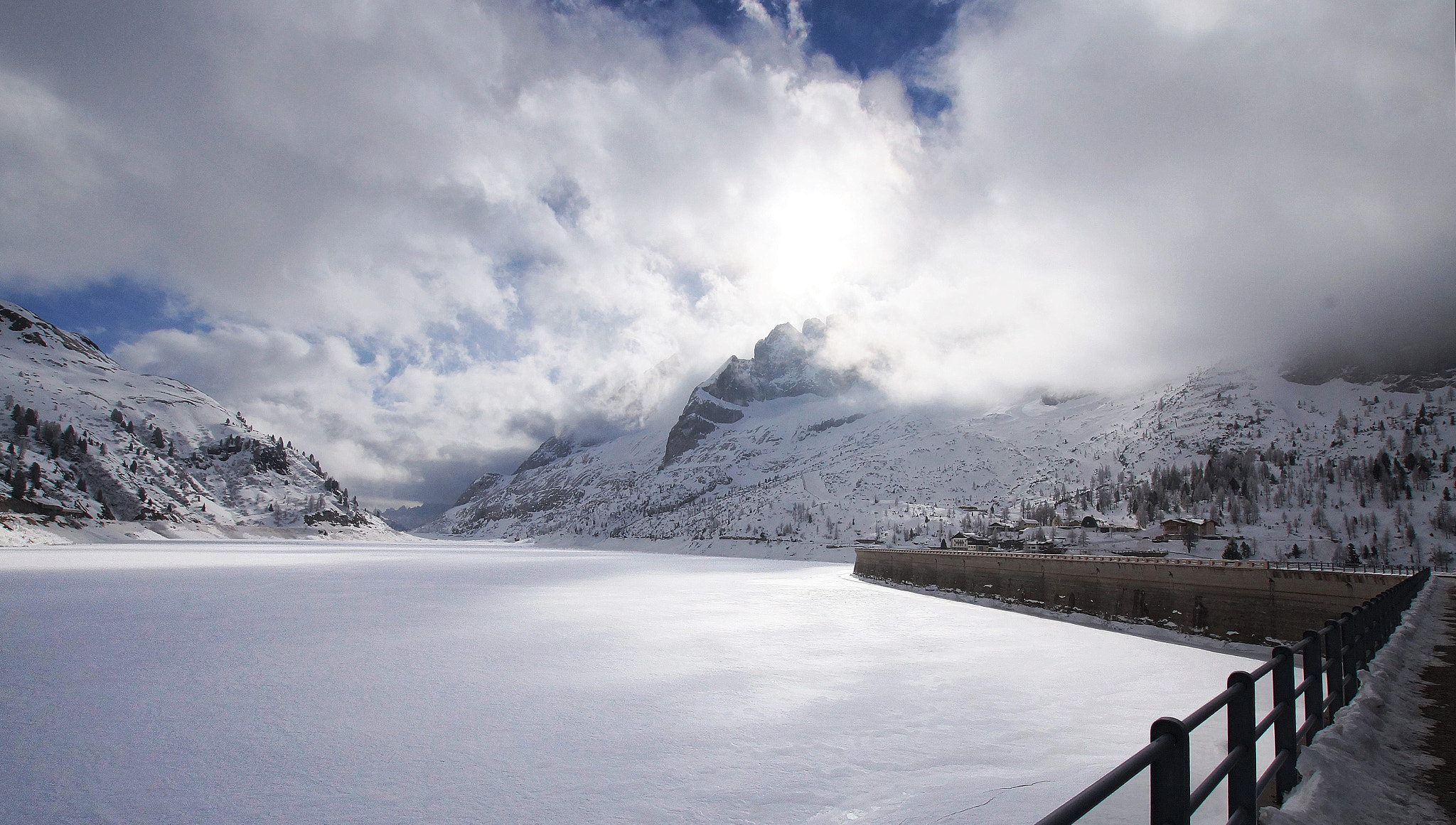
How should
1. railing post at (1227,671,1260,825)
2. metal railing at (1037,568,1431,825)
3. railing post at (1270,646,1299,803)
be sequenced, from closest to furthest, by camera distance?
metal railing at (1037,568,1431,825) → railing post at (1227,671,1260,825) → railing post at (1270,646,1299,803)

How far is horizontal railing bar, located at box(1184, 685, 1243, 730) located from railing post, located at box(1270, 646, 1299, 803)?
36.0 inches

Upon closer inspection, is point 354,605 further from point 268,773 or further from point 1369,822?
point 1369,822

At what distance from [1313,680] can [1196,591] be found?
42473 millimetres

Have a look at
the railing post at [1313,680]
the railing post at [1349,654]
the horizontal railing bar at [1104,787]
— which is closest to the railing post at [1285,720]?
the railing post at [1313,680]

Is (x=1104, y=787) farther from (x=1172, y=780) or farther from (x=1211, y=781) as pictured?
(x=1211, y=781)

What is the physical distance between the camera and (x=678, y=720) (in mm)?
16203

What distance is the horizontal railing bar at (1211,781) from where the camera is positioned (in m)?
3.43

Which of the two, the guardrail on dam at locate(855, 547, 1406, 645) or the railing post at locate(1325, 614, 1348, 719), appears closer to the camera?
the railing post at locate(1325, 614, 1348, 719)

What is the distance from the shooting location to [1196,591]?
1626 inches

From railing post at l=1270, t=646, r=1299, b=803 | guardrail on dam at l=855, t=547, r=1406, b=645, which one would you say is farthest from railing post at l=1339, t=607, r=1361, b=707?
guardrail on dam at l=855, t=547, r=1406, b=645

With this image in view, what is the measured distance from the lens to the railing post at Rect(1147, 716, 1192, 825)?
3.24m

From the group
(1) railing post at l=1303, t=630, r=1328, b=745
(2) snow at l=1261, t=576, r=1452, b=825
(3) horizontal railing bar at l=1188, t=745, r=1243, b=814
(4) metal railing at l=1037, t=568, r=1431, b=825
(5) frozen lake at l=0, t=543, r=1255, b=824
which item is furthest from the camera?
(5) frozen lake at l=0, t=543, r=1255, b=824

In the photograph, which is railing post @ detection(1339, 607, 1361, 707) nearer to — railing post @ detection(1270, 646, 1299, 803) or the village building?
railing post @ detection(1270, 646, 1299, 803)

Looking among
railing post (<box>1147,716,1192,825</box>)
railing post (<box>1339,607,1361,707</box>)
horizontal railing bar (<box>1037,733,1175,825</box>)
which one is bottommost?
railing post (<box>1339,607,1361,707</box>)
